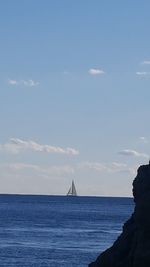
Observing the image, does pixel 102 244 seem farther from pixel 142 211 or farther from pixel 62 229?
pixel 142 211

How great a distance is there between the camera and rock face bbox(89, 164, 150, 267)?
47.4 m

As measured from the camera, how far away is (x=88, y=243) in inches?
3821

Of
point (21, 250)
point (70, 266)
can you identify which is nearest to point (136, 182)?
point (70, 266)

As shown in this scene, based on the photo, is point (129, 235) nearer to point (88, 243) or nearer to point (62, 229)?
point (88, 243)

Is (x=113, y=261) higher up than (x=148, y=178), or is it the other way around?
(x=148, y=178)

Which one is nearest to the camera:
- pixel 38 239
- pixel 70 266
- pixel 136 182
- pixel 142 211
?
pixel 142 211

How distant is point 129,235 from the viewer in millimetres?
51812

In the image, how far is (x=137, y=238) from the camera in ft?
160

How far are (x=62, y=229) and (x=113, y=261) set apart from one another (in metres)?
76.6

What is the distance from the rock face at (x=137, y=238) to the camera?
47.4m

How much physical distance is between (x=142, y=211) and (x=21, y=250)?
4003 cm

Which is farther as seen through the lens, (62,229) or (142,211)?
(62,229)

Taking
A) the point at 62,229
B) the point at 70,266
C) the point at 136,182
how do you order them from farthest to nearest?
the point at 62,229, the point at 70,266, the point at 136,182

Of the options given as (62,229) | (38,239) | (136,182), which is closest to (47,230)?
(62,229)
